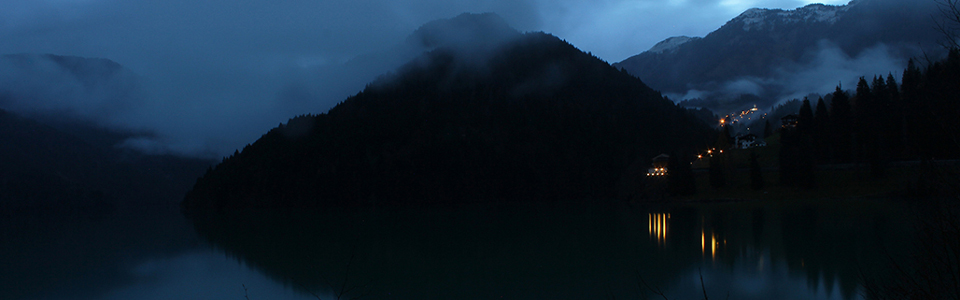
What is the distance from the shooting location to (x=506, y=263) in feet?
76.5

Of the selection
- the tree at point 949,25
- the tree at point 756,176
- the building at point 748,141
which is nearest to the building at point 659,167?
the building at point 748,141

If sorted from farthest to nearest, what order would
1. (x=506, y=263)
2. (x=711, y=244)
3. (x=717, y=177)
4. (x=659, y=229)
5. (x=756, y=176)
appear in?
(x=717, y=177) < (x=756, y=176) < (x=659, y=229) < (x=711, y=244) < (x=506, y=263)

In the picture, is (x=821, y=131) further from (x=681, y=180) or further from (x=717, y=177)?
(x=681, y=180)

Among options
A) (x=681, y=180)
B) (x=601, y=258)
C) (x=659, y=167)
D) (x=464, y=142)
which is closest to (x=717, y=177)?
(x=681, y=180)

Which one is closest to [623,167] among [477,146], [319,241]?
[477,146]

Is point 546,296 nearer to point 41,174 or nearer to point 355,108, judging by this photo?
point 355,108

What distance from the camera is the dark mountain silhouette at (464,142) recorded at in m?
107

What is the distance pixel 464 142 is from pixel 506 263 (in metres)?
93.0

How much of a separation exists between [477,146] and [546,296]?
98.7 metres

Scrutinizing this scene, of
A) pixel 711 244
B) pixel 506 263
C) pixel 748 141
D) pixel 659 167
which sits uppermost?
pixel 748 141

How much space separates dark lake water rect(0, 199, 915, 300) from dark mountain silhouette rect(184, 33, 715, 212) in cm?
5511

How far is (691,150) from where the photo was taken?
10756cm

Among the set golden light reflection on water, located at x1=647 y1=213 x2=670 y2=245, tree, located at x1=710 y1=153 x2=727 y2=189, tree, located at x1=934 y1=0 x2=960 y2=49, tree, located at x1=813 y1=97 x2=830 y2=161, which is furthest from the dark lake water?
tree, located at x1=813 y1=97 x2=830 y2=161

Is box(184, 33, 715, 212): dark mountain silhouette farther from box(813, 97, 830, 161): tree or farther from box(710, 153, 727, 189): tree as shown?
box(813, 97, 830, 161): tree
